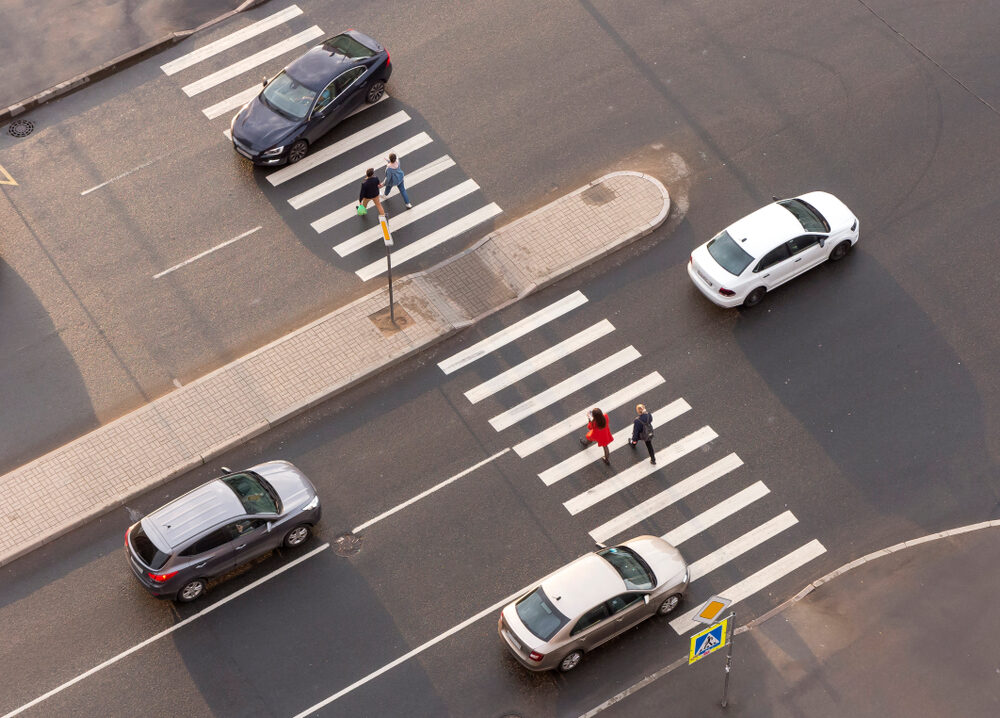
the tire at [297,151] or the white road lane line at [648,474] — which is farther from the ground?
the tire at [297,151]

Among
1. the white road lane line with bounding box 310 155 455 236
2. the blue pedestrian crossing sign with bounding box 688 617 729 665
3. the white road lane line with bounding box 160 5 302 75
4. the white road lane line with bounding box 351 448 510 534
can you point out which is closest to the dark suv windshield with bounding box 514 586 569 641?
the blue pedestrian crossing sign with bounding box 688 617 729 665

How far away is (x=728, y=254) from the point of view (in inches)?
1051

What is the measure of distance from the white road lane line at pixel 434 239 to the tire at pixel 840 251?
24.6 feet

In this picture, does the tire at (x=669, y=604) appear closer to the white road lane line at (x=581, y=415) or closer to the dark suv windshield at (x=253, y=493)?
the white road lane line at (x=581, y=415)

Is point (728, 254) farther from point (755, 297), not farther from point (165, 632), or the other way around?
point (165, 632)

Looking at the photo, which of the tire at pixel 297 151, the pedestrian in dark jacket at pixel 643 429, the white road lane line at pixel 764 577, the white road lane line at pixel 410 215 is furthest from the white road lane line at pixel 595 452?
the tire at pixel 297 151

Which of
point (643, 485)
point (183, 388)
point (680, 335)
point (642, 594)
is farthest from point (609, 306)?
point (183, 388)

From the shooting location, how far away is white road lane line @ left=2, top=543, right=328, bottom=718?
2195 cm

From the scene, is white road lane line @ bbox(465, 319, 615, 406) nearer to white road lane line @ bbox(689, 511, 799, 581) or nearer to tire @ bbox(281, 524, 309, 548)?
tire @ bbox(281, 524, 309, 548)

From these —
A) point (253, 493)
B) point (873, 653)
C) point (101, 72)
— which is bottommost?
point (873, 653)

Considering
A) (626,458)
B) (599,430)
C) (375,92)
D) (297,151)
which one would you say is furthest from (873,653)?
(375,92)

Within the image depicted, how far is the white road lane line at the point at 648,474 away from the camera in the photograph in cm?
2428

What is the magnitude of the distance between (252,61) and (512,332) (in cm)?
1092

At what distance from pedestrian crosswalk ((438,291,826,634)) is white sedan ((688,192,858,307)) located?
2329mm
